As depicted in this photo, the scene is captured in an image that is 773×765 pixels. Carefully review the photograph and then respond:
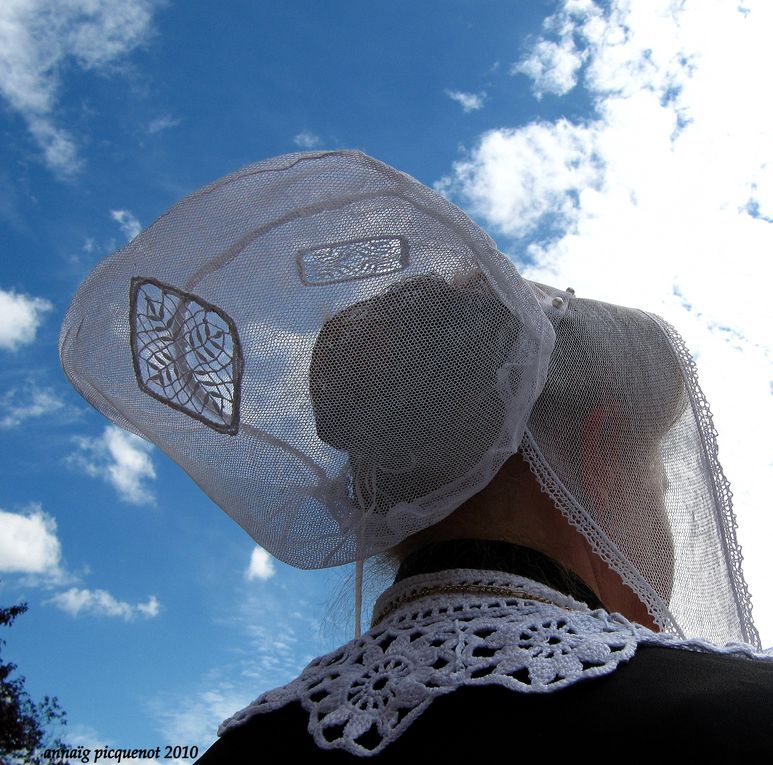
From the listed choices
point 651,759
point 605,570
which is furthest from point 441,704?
point 605,570

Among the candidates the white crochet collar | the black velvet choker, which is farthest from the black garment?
the black velvet choker

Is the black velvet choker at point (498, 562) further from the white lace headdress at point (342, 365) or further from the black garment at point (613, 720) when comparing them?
the black garment at point (613, 720)

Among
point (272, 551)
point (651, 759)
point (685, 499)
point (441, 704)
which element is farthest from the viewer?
point (685, 499)

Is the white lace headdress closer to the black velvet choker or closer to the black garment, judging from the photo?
the black velvet choker

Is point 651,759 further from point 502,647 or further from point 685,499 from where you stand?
point 685,499

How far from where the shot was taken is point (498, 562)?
3.35 feet

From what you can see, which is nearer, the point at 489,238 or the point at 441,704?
the point at 441,704

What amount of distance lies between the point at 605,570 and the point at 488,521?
225 mm

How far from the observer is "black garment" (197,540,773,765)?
71 centimetres

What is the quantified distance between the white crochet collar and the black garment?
0.06 feet

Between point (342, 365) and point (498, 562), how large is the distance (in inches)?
12.4

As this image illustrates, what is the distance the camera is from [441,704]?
0.84m

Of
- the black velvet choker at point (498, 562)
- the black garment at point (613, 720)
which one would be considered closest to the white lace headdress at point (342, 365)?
the black velvet choker at point (498, 562)

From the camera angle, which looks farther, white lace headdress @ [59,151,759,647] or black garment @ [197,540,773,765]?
white lace headdress @ [59,151,759,647]
